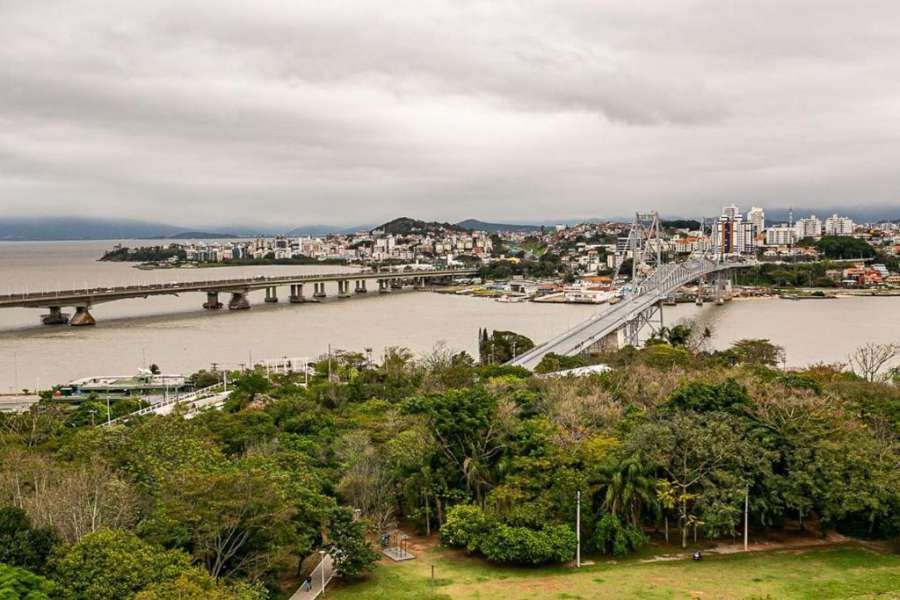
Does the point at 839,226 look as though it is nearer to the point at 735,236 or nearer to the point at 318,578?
the point at 735,236

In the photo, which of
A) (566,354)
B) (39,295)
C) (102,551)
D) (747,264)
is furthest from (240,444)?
(747,264)

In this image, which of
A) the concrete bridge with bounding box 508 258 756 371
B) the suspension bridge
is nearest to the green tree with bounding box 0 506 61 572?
the concrete bridge with bounding box 508 258 756 371

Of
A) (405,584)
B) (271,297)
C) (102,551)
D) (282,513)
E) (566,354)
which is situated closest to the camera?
(102,551)

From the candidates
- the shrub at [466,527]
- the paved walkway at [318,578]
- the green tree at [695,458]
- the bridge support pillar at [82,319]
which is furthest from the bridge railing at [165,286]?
→ the green tree at [695,458]

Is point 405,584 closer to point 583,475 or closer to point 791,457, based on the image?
point 583,475

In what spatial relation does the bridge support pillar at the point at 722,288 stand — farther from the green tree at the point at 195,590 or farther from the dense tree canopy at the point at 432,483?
the green tree at the point at 195,590

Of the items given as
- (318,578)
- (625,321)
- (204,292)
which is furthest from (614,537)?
(204,292)
